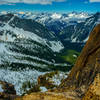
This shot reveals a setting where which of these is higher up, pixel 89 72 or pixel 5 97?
pixel 89 72

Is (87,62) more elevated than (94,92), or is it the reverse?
(94,92)

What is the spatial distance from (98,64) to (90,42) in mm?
13026

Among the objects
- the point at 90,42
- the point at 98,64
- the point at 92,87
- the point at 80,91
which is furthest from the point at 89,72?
the point at 92,87

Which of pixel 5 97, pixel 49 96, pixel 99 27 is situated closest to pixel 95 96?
pixel 49 96

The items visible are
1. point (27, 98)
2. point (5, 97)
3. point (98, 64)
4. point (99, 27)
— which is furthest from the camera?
point (99, 27)

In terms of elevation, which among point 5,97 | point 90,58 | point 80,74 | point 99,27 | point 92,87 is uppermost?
point 99,27

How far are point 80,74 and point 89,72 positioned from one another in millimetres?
3733

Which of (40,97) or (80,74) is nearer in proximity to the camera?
(40,97)

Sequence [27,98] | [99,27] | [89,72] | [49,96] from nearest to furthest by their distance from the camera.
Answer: [49,96], [27,98], [89,72], [99,27]

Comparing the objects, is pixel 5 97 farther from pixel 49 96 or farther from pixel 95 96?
pixel 95 96

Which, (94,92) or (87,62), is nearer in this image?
(94,92)

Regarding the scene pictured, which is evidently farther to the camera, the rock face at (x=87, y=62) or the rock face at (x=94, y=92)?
the rock face at (x=87, y=62)

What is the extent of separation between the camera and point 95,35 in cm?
4531

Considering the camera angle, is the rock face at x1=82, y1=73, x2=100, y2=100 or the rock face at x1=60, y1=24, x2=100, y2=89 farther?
the rock face at x1=60, y1=24, x2=100, y2=89
